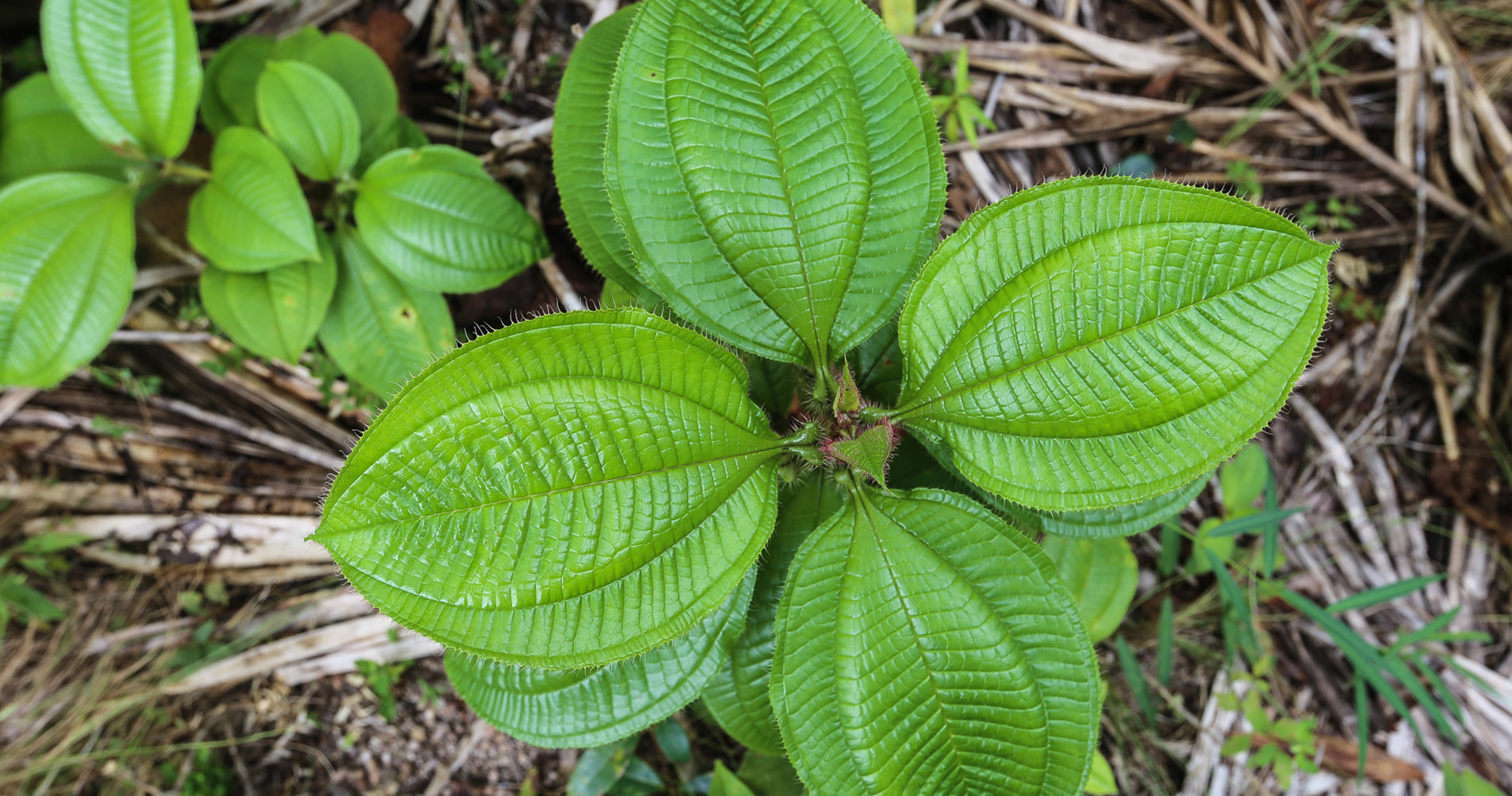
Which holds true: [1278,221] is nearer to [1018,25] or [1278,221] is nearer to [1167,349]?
[1167,349]

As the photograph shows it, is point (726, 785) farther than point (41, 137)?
No

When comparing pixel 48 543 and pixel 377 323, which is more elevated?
pixel 377 323

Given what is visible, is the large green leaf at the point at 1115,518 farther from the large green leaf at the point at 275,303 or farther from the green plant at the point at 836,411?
the large green leaf at the point at 275,303

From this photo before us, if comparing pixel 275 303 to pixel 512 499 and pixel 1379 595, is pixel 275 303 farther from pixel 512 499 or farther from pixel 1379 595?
pixel 1379 595

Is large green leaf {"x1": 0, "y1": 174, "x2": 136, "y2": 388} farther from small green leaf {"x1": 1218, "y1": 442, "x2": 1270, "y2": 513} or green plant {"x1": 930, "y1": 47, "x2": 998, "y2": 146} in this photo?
small green leaf {"x1": 1218, "y1": 442, "x2": 1270, "y2": 513}

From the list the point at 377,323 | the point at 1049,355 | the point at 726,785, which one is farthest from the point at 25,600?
the point at 1049,355

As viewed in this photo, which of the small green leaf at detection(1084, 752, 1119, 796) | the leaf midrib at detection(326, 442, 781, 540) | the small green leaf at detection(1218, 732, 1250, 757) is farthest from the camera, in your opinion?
the small green leaf at detection(1218, 732, 1250, 757)

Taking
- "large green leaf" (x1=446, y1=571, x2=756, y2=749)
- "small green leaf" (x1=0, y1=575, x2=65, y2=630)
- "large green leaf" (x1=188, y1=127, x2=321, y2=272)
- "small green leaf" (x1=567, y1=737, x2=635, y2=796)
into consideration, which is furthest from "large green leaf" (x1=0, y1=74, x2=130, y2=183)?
"small green leaf" (x1=567, y1=737, x2=635, y2=796)
